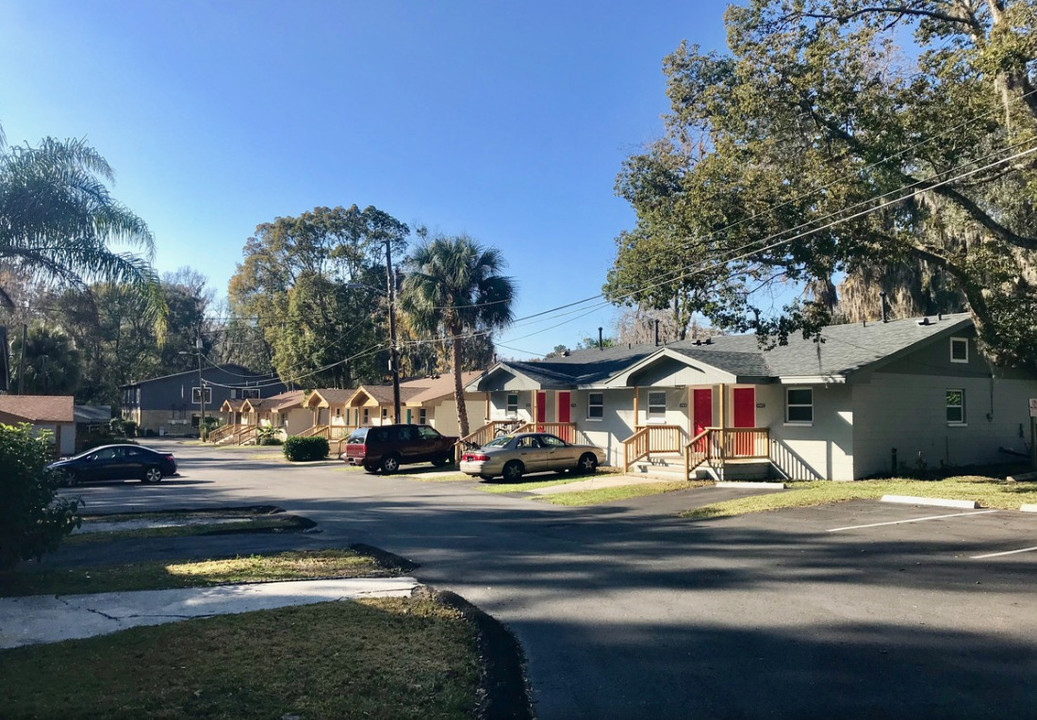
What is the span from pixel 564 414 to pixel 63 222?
2126cm

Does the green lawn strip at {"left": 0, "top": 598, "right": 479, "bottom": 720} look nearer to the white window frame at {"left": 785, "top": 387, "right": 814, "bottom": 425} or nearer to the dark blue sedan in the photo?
the white window frame at {"left": 785, "top": 387, "right": 814, "bottom": 425}

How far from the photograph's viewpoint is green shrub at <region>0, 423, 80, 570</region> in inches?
384

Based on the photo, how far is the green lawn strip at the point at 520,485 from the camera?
76.7ft

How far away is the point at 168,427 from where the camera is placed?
8012cm

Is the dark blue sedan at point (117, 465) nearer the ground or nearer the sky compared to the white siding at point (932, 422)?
nearer the ground

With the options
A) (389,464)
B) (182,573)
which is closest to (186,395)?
(389,464)

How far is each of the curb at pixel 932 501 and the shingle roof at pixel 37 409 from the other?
34.5 m

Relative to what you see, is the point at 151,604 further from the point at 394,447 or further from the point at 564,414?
the point at 564,414

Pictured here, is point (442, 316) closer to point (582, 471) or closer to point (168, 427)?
point (582, 471)

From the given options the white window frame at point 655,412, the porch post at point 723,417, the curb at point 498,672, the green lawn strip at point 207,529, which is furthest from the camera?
the white window frame at point 655,412

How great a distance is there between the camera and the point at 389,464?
3186 centimetres

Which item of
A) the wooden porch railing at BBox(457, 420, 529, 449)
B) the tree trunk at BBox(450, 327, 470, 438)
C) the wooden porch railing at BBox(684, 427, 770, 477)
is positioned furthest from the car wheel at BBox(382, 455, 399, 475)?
the wooden porch railing at BBox(684, 427, 770, 477)

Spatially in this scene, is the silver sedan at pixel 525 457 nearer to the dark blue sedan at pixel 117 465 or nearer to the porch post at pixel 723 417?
the porch post at pixel 723 417

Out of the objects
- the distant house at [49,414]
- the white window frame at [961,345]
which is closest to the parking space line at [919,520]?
the white window frame at [961,345]
